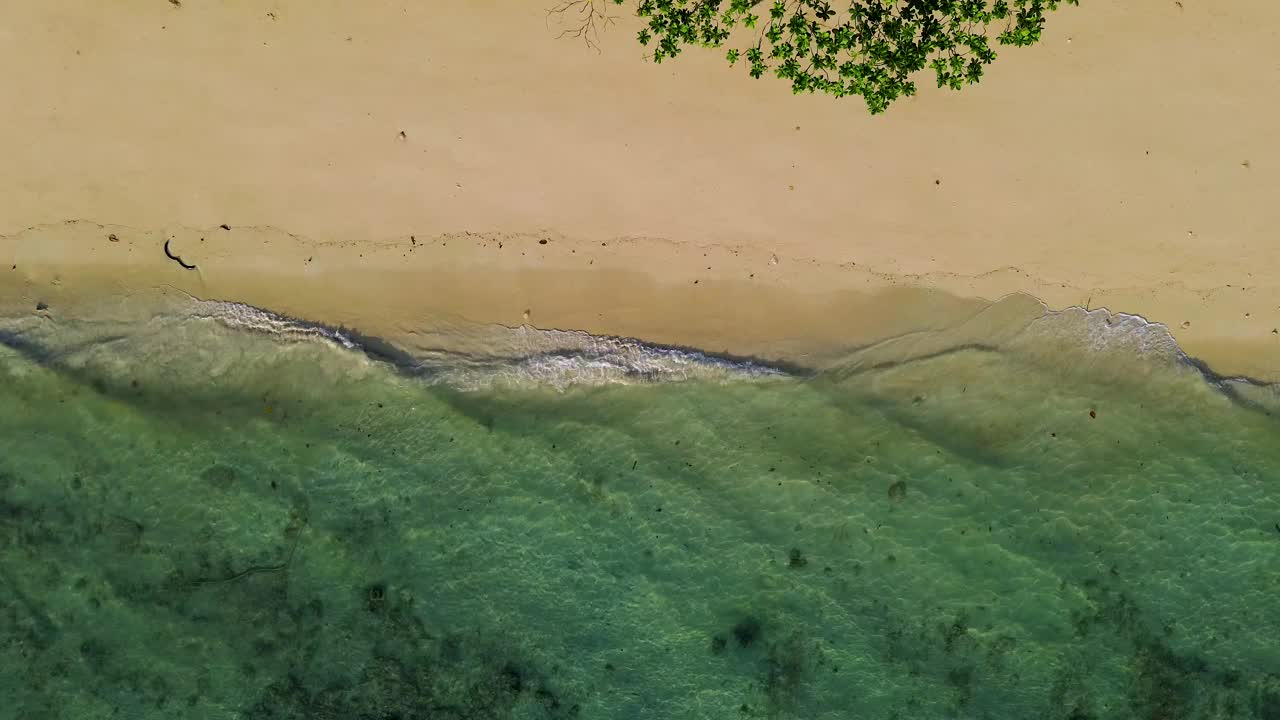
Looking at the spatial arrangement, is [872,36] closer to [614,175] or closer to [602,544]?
[614,175]

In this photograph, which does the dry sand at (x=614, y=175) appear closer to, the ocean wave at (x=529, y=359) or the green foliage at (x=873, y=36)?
the ocean wave at (x=529, y=359)

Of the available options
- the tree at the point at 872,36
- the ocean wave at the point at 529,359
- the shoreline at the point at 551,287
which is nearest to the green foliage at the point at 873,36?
the tree at the point at 872,36

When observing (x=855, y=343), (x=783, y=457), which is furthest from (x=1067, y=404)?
(x=783, y=457)

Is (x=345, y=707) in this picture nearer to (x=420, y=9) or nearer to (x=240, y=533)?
(x=240, y=533)

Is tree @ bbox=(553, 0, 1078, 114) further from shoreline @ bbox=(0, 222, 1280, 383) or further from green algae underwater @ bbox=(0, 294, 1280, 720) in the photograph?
green algae underwater @ bbox=(0, 294, 1280, 720)

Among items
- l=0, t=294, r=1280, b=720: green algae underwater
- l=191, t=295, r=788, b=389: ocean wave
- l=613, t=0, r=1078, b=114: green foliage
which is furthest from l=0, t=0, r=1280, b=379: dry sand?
l=613, t=0, r=1078, b=114: green foliage

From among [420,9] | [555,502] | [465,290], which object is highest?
[420,9]

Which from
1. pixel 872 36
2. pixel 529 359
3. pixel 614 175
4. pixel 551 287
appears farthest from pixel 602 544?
pixel 872 36
